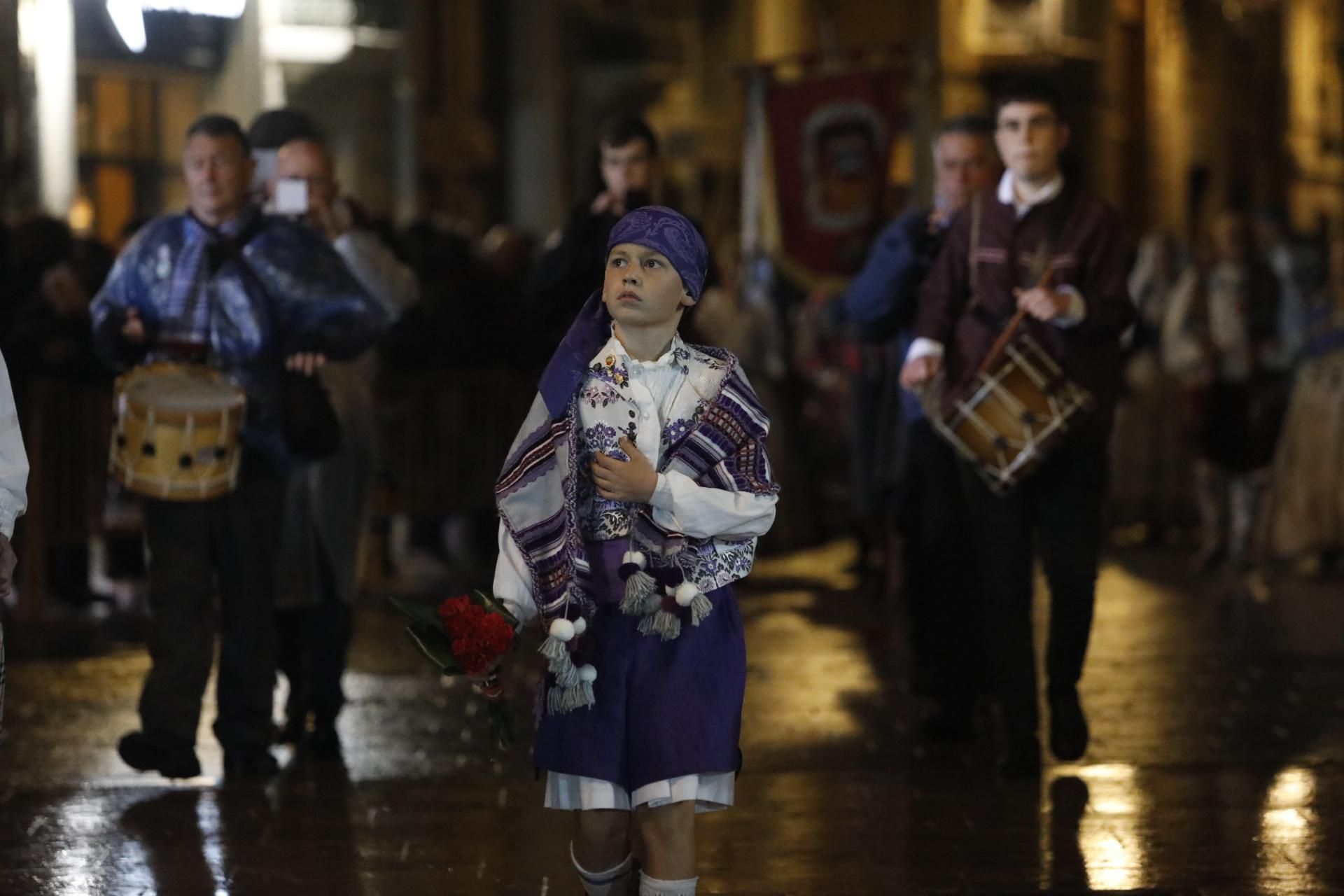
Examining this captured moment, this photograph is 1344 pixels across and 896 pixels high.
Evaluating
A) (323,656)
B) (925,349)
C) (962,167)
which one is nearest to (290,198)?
(323,656)

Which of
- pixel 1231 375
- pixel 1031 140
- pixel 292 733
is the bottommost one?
pixel 292 733

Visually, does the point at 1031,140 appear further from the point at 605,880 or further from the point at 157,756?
the point at 157,756

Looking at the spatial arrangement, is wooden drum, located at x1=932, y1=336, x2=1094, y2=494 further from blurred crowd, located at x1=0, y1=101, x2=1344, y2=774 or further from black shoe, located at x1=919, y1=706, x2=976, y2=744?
blurred crowd, located at x1=0, y1=101, x2=1344, y2=774

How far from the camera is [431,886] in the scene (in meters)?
5.84

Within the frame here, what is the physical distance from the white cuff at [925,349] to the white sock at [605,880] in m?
2.64

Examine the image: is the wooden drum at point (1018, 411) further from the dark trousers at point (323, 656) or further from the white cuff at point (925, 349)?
the dark trousers at point (323, 656)

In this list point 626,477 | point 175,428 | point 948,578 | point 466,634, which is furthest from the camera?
point 948,578

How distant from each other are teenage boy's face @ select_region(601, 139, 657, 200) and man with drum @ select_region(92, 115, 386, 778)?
3.05 feet

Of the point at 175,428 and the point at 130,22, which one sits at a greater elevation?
the point at 130,22

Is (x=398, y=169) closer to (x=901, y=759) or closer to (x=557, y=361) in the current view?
(x=901, y=759)

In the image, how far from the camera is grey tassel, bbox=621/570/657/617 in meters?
4.82

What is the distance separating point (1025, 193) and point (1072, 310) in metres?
0.48

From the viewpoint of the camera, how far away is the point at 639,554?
4852 mm

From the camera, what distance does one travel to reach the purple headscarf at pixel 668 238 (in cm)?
492
